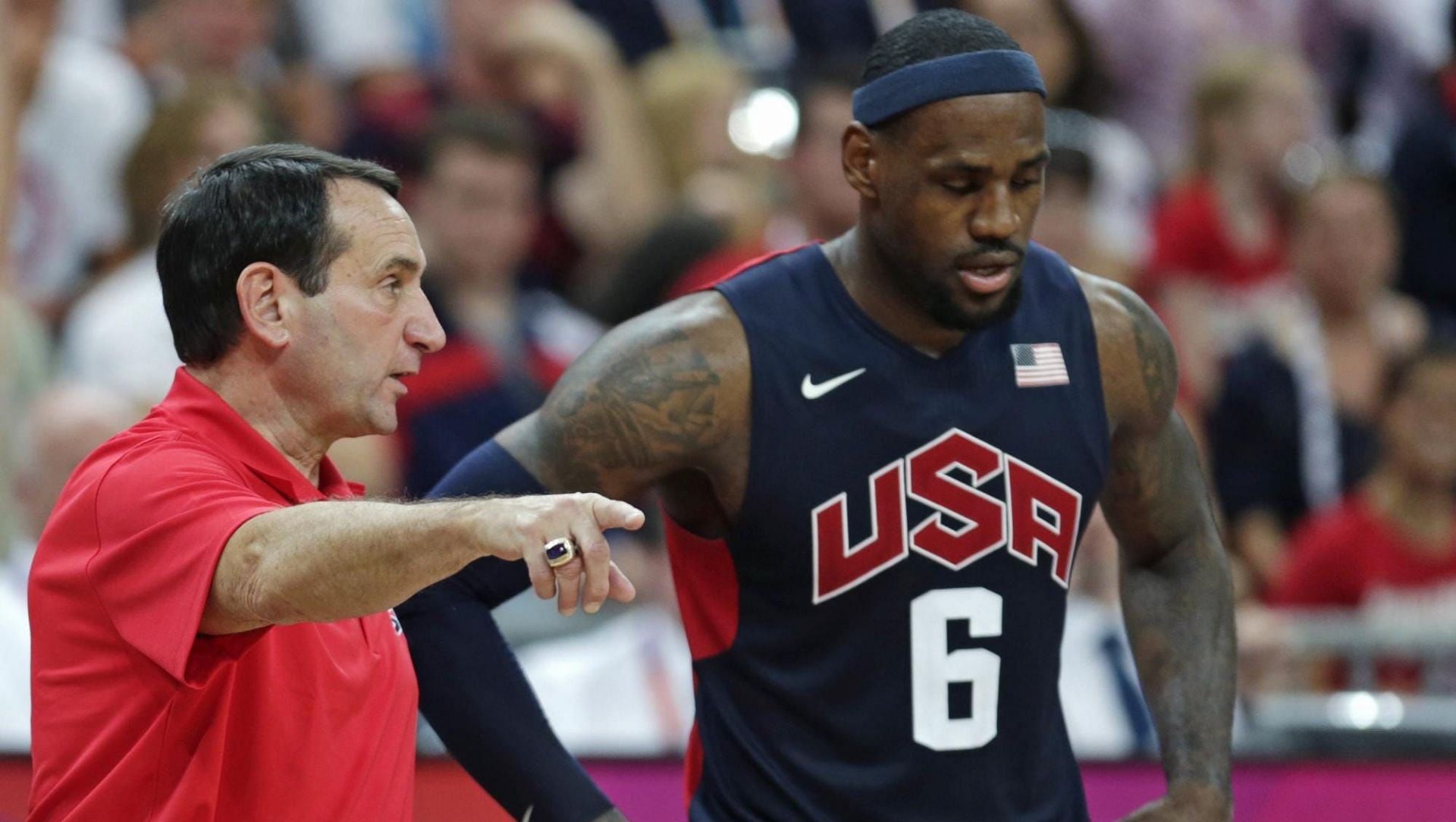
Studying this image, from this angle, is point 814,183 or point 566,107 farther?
point 566,107

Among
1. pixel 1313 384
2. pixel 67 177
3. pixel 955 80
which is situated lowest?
pixel 1313 384

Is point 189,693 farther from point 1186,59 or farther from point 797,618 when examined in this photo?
point 1186,59

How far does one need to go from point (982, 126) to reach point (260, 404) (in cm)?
115

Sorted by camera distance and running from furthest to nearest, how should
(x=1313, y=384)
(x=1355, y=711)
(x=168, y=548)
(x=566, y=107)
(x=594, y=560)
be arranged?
(x=566, y=107) < (x=1313, y=384) < (x=1355, y=711) < (x=168, y=548) < (x=594, y=560)

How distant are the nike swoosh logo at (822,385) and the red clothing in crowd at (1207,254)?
4388mm

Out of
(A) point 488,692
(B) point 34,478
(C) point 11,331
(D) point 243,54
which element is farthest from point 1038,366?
(D) point 243,54

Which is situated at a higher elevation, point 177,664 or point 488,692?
point 177,664

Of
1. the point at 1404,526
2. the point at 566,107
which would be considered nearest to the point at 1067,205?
the point at 1404,526

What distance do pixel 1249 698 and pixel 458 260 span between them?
8.61 feet

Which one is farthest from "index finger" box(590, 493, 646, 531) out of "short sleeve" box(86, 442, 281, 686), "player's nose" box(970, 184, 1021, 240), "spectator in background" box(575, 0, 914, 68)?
"spectator in background" box(575, 0, 914, 68)

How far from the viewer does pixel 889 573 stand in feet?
10.7

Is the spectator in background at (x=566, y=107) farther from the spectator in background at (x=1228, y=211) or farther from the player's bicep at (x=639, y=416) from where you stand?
the player's bicep at (x=639, y=416)

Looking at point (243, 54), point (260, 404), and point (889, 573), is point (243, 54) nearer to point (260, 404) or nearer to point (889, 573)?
point (889, 573)

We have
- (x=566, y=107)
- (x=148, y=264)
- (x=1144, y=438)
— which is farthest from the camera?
(x=566, y=107)
